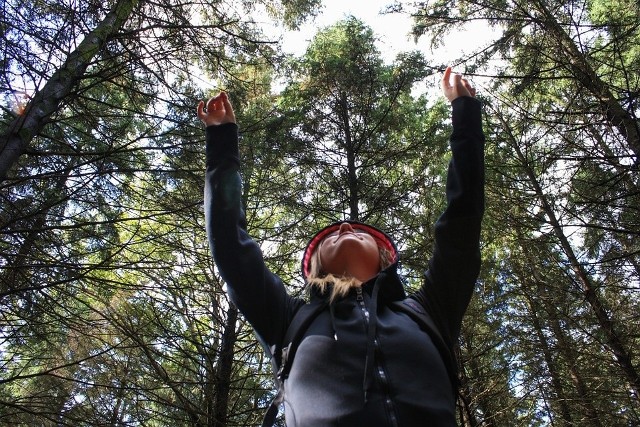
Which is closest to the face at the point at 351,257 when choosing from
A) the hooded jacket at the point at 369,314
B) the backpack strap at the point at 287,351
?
the hooded jacket at the point at 369,314

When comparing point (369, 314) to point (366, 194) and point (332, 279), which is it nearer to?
point (332, 279)

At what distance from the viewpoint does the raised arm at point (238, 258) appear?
1.96 m

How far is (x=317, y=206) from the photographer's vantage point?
7.86 meters

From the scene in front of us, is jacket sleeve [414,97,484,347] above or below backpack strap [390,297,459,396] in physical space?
above

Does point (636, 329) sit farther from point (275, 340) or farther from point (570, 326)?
point (275, 340)

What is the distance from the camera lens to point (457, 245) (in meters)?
2.05

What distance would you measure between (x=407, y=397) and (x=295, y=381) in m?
0.43

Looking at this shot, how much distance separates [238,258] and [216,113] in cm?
82

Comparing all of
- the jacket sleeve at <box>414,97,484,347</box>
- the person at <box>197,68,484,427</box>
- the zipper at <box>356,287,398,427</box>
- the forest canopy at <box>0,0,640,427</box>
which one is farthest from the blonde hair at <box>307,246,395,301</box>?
the forest canopy at <box>0,0,640,427</box>

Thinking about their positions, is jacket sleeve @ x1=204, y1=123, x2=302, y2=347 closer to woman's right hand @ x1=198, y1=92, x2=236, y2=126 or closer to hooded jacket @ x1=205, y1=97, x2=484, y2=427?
hooded jacket @ x1=205, y1=97, x2=484, y2=427

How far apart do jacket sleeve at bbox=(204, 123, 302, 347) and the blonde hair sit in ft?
0.59

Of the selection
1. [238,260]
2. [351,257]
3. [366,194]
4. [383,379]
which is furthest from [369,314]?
[366,194]

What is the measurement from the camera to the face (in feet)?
7.54

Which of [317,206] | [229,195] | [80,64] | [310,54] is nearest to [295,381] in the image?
[229,195]
